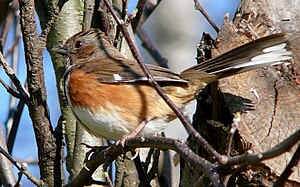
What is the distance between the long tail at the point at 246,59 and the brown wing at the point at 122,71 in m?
0.18

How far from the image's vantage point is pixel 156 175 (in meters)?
4.07

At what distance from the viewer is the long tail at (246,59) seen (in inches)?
131

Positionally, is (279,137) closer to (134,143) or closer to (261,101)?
(261,101)

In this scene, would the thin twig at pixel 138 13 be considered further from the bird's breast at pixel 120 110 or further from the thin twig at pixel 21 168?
the thin twig at pixel 21 168

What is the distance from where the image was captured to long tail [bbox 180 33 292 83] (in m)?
3.32

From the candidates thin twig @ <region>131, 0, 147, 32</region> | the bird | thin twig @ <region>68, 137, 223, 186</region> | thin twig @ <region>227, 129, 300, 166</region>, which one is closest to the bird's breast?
the bird

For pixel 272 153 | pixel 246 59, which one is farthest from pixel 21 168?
pixel 272 153

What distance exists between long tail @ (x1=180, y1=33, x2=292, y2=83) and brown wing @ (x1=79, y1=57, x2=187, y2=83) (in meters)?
0.18

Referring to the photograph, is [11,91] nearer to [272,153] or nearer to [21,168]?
[21,168]

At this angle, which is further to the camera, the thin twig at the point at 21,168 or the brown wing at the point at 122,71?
the brown wing at the point at 122,71

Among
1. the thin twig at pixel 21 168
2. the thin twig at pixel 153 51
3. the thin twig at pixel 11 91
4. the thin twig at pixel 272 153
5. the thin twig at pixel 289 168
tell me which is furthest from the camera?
the thin twig at pixel 153 51

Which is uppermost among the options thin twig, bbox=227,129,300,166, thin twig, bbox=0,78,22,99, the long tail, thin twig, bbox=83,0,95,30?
thin twig, bbox=83,0,95,30

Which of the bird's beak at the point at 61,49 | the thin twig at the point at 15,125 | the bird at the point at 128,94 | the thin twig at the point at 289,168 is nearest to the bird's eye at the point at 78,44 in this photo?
the bird's beak at the point at 61,49

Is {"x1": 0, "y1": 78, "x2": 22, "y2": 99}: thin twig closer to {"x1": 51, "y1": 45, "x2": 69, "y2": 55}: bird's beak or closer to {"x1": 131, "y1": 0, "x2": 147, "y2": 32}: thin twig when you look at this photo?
{"x1": 51, "y1": 45, "x2": 69, "y2": 55}: bird's beak
